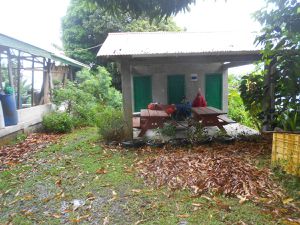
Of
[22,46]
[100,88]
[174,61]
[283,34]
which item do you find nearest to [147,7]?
[283,34]

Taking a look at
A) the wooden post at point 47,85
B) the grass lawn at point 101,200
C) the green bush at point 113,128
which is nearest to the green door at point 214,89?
the green bush at point 113,128

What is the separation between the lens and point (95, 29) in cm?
2097

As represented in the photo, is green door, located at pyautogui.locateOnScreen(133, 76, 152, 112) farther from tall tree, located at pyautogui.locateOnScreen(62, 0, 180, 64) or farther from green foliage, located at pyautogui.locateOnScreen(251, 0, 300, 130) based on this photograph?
tall tree, located at pyautogui.locateOnScreen(62, 0, 180, 64)

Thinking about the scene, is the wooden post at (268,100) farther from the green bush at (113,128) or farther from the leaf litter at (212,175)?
the green bush at (113,128)

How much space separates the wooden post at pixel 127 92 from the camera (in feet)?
27.6

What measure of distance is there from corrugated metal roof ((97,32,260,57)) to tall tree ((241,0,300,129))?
1.27 meters

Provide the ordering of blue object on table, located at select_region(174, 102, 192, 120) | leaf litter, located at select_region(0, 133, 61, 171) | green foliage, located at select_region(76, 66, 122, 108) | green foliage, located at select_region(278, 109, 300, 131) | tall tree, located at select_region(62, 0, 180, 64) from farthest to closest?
1. tall tree, located at select_region(62, 0, 180, 64)
2. green foliage, located at select_region(76, 66, 122, 108)
3. blue object on table, located at select_region(174, 102, 192, 120)
4. leaf litter, located at select_region(0, 133, 61, 171)
5. green foliage, located at select_region(278, 109, 300, 131)

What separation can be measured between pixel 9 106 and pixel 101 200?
565cm

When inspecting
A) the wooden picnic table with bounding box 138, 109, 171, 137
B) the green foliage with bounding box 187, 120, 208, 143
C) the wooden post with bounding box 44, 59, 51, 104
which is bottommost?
the green foliage with bounding box 187, 120, 208, 143

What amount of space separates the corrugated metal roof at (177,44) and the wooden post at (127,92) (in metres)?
0.50

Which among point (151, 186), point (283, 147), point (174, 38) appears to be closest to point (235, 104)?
point (174, 38)

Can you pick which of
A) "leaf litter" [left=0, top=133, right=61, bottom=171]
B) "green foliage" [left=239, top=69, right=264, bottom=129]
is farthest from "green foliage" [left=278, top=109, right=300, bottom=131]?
"leaf litter" [left=0, top=133, right=61, bottom=171]

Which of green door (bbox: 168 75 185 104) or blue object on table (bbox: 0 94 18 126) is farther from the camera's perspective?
green door (bbox: 168 75 185 104)

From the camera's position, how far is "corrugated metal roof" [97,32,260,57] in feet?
26.6
